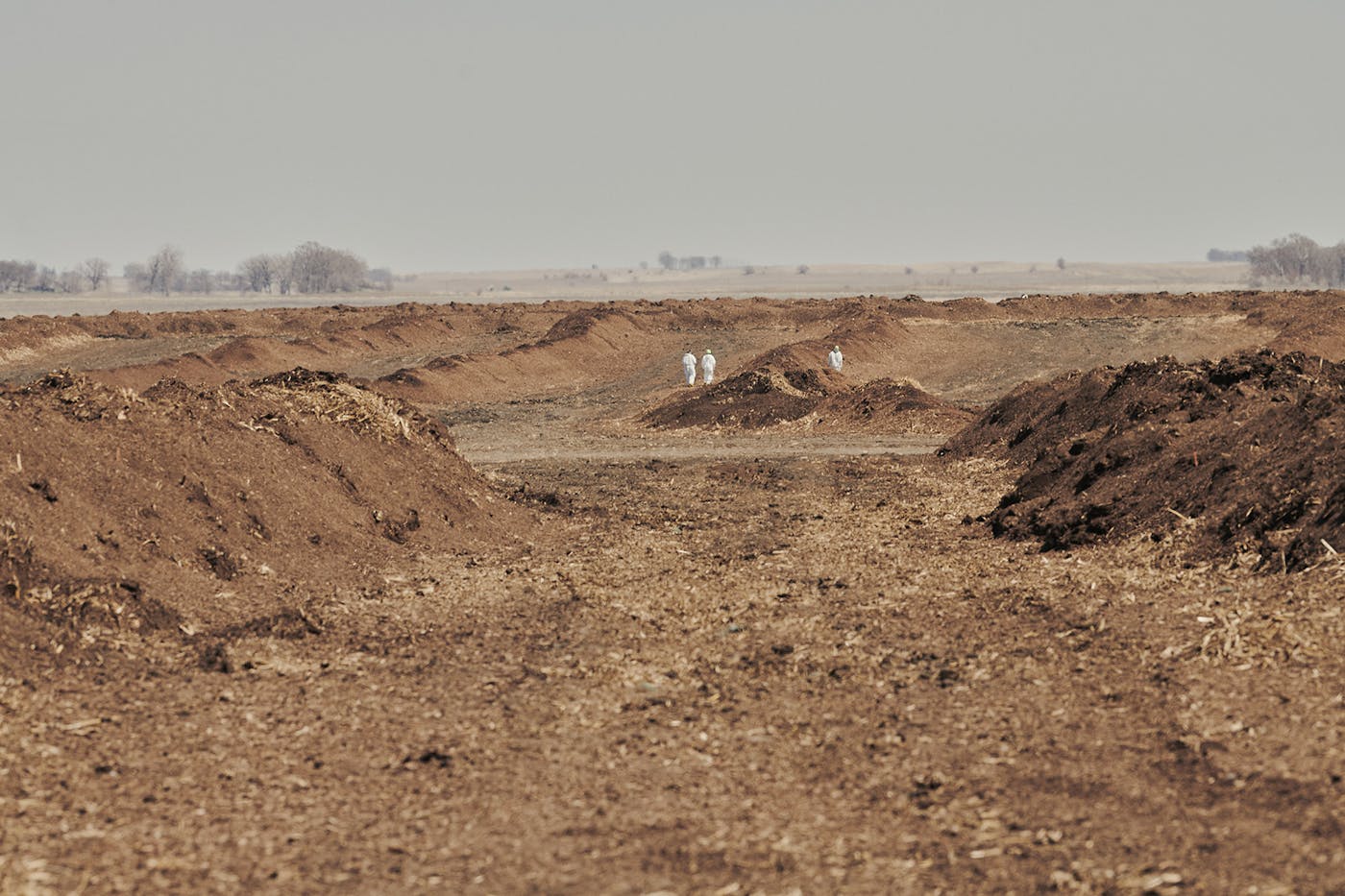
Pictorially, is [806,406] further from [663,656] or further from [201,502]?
[663,656]

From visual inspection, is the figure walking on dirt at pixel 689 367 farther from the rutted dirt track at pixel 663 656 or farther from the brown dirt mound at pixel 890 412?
the rutted dirt track at pixel 663 656

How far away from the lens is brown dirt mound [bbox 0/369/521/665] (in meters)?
11.9

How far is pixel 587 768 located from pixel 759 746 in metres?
1.18

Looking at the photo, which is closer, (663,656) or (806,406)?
(663,656)

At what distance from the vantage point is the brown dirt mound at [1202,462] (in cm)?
1377

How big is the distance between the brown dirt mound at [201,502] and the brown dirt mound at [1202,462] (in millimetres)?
7352

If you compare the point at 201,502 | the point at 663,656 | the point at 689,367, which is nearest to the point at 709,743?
the point at 663,656

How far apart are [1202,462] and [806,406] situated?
17342mm

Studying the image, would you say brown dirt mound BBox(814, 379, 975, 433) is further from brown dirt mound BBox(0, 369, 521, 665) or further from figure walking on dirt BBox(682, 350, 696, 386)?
brown dirt mound BBox(0, 369, 521, 665)

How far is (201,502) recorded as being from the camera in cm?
1510

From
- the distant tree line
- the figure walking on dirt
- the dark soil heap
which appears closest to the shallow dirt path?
the dark soil heap

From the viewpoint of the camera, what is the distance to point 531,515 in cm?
1952

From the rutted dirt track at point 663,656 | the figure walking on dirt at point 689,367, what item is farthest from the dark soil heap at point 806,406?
the rutted dirt track at point 663,656

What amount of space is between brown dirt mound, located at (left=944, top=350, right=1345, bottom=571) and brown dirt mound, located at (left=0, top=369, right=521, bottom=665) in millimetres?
7352
